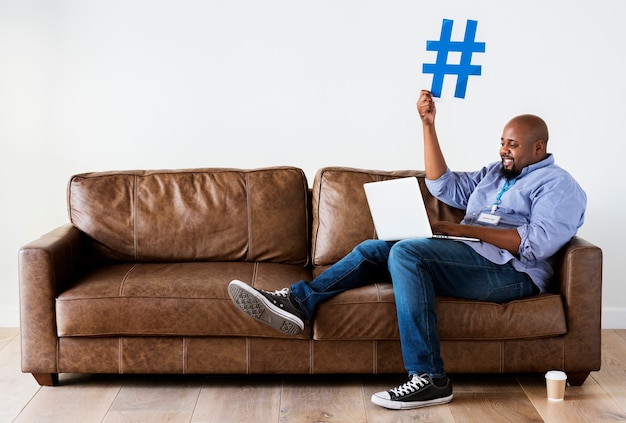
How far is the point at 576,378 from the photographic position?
319 centimetres

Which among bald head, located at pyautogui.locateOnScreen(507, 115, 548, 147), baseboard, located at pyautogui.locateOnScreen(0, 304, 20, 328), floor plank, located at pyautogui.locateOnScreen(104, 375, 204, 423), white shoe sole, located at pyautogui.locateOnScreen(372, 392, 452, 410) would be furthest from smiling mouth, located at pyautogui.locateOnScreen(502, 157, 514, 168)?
baseboard, located at pyautogui.locateOnScreen(0, 304, 20, 328)

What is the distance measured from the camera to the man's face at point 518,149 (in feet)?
10.8

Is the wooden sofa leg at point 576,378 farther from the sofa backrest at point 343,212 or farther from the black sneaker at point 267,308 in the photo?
the black sneaker at point 267,308

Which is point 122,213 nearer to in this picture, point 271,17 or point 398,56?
point 271,17

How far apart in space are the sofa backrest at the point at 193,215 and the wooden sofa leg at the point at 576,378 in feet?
3.88

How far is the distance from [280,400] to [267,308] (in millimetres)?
338

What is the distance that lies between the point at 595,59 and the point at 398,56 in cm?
96

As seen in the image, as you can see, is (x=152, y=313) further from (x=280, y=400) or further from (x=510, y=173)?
(x=510, y=173)

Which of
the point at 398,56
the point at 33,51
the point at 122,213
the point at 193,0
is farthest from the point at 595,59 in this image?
the point at 33,51

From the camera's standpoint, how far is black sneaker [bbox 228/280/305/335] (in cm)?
298

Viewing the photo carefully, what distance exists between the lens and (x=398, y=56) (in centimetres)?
407

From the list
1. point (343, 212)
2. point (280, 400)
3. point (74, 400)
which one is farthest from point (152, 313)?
point (343, 212)

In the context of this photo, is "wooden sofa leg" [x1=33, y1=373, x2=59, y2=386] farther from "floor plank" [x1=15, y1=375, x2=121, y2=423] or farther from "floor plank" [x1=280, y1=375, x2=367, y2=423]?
"floor plank" [x1=280, y1=375, x2=367, y2=423]

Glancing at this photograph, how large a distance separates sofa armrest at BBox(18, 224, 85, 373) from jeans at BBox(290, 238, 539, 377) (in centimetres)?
90
